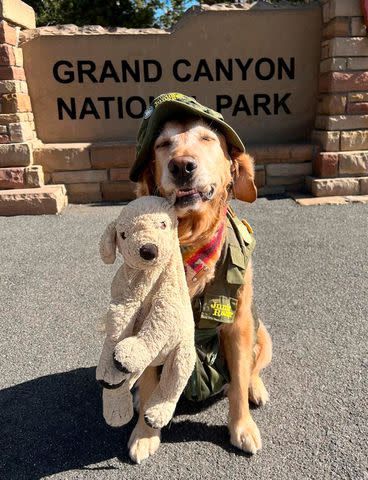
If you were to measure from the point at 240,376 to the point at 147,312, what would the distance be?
0.70 m

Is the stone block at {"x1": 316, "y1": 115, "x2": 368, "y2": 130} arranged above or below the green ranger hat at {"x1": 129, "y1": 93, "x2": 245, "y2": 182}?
below

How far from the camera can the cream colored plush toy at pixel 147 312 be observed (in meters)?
1.31

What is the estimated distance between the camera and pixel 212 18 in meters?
5.87

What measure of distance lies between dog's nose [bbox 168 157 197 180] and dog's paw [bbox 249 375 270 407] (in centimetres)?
120

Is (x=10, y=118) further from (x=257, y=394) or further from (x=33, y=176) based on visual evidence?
(x=257, y=394)

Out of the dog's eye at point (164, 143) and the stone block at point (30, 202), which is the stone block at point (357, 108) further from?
the dog's eye at point (164, 143)

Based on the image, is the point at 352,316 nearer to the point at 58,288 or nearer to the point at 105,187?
the point at 58,288

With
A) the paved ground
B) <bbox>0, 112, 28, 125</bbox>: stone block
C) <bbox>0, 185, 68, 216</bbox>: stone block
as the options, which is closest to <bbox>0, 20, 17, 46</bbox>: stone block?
<bbox>0, 112, 28, 125</bbox>: stone block

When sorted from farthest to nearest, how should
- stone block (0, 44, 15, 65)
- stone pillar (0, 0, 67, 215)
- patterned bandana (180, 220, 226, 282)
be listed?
1. stone pillar (0, 0, 67, 215)
2. stone block (0, 44, 15, 65)
3. patterned bandana (180, 220, 226, 282)

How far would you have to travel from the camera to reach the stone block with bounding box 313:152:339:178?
574cm

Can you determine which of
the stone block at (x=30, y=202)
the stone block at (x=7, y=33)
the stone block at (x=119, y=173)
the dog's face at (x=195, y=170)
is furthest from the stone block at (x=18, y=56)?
the dog's face at (x=195, y=170)

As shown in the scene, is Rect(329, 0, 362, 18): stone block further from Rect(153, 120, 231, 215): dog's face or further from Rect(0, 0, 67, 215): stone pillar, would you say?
Rect(153, 120, 231, 215): dog's face

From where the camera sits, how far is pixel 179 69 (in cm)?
602

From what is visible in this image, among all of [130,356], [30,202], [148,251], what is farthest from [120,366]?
[30,202]
